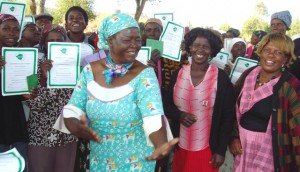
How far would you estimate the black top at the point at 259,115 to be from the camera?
3.01m

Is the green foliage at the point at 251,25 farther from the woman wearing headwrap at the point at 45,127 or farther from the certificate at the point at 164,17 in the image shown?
the woman wearing headwrap at the point at 45,127

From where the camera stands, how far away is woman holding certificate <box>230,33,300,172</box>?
293 cm

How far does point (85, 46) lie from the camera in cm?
387

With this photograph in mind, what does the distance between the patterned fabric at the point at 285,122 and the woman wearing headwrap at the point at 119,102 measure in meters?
1.14

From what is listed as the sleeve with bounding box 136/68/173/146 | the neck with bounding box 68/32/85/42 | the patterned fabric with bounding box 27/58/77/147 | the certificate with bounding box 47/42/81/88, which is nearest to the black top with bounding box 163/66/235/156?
the sleeve with bounding box 136/68/173/146

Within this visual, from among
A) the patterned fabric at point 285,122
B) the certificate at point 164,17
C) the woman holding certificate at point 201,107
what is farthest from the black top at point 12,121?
the patterned fabric at point 285,122

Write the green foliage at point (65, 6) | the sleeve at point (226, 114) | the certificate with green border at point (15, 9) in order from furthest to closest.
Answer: the green foliage at point (65, 6), the certificate with green border at point (15, 9), the sleeve at point (226, 114)

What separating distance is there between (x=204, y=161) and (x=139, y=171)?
3.98 feet

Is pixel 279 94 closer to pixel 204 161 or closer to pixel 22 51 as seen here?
pixel 204 161

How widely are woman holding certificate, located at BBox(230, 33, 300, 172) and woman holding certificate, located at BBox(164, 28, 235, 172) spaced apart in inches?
5.8

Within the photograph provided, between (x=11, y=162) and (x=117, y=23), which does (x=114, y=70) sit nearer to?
(x=117, y=23)

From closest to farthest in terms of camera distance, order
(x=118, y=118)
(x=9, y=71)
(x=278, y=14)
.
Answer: (x=118, y=118) → (x=9, y=71) → (x=278, y=14)

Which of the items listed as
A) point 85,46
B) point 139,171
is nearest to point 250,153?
point 139,171

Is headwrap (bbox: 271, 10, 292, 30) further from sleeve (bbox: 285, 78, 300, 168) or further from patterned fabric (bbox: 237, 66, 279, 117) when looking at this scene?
sleeve (bbox: 285, 78, 300, 168)
